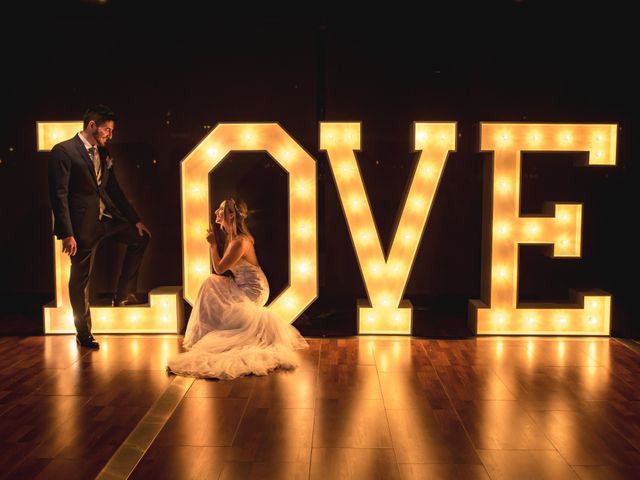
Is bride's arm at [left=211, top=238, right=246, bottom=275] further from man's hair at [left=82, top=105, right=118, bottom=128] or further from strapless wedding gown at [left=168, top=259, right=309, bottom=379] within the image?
man's hair at [left=82, top=105, right=118, bottom=128]

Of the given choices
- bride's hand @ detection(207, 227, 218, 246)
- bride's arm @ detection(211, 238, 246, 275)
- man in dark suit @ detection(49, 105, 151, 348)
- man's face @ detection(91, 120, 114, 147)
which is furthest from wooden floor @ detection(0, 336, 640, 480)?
man's face @ detection(91, 120, 114, 147)

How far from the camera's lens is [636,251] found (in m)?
5.28

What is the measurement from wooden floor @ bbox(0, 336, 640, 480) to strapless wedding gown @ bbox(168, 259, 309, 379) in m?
0.14

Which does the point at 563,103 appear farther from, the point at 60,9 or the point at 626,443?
the point at 60,9

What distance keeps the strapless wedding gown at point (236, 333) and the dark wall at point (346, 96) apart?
2.72 ft

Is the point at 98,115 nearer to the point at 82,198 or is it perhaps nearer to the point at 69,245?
the point at 82,198

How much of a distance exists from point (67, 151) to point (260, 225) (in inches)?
71.4

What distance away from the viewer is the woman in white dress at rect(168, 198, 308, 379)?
13.9 feet

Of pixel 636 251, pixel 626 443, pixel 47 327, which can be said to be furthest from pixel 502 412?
pixel 47 327

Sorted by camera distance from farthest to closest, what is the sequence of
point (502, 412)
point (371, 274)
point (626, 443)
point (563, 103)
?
1. point (563, 103)
2. point (371, 274)
3. point (502, 412)
4. point (626, 443)

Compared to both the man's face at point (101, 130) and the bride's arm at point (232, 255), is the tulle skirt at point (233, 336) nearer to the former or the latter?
the bride's arm at point (232, 255)

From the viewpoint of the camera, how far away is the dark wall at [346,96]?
5473 mm

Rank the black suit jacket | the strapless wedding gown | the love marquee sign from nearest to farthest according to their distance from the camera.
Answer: the strapless wedding gown, the black suit jacket, the love marquee sign

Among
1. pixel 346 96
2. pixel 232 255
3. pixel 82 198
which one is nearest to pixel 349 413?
pixel 232 255
